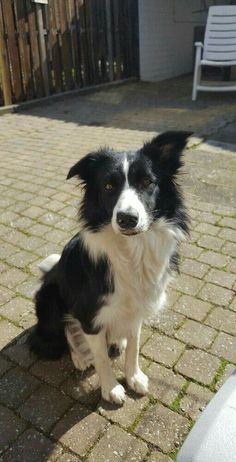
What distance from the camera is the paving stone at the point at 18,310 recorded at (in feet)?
9.16

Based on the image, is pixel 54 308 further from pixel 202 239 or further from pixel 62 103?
pixel 62 103

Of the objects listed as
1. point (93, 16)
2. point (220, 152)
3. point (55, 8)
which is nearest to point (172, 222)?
point (220, 152)

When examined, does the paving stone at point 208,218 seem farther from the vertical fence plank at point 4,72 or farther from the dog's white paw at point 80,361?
the vertical fence plank at point 4,72

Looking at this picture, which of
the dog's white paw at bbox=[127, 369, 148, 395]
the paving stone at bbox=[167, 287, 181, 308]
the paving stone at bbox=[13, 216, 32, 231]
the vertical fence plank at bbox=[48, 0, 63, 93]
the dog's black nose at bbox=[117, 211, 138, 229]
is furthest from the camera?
the vertical fence plank at bbox=[48, 0, 63, 93]

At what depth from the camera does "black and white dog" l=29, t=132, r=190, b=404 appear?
198 cm

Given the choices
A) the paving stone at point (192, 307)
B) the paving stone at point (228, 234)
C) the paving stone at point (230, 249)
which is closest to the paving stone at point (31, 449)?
the paving stone at point (192, 307)

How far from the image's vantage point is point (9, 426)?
6.88 feet

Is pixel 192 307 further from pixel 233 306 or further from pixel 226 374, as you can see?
pixel 226 374

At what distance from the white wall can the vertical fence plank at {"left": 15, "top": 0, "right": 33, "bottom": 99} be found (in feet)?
12.5

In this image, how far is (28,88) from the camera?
858 centimetres

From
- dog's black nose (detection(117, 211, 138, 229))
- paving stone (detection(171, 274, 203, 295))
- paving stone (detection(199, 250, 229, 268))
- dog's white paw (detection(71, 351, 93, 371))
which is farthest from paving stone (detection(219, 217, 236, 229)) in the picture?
dog's black nose (detection(117, 211, 138, 229))

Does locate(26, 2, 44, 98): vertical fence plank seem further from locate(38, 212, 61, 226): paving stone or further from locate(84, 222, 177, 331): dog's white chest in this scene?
locate(84, 222, 177, 331): dog's white chest

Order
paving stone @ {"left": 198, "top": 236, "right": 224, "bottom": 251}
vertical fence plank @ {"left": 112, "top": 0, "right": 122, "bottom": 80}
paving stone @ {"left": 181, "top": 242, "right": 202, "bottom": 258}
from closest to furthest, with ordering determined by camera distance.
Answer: paving stone @ {"left": 181, "top": 242, "right": 202, "bottom": 258}
paving stone @ {"left": 198, "top": 236, "right": 224, "bottom": 251}
vertical fence plank @ {"left": 112, "top": 0, "right": 122, "bottom": 80}

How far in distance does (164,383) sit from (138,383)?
164 millimetres
